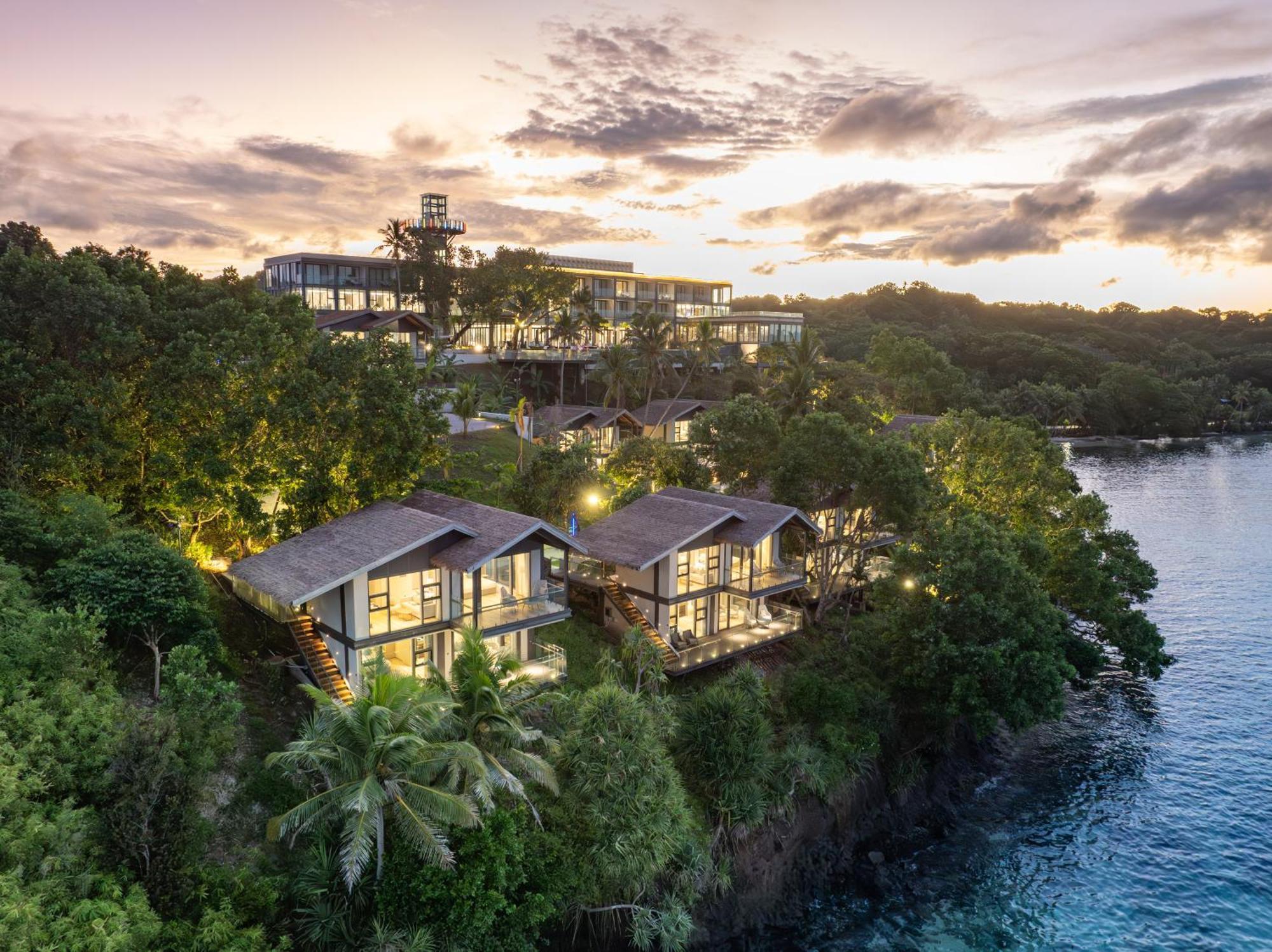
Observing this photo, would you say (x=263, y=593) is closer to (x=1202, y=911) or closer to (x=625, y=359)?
(x=1202, y=911)

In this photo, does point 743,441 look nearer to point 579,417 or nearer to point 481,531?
point 481,531

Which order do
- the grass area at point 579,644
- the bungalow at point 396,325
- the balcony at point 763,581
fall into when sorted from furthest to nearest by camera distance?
the bungalow at point 396,325
the balcony at point 763,581
the grass area at point 579,644

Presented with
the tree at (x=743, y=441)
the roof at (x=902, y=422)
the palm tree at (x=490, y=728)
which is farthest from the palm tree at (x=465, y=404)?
the palm tree at (x=490, y=728)

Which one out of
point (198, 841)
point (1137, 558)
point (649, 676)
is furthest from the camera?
point (1137, 558)

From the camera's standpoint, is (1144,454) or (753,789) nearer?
(753,789)

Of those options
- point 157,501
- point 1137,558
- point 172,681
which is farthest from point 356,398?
point 1137,558

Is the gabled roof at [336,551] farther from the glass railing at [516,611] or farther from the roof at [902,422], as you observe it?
the roof at [902,422]

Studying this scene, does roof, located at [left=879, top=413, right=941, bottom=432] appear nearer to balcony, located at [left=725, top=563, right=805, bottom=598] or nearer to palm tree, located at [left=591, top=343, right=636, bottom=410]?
palm tree, located at [left=591, top=343, right=636, bottom=410]
